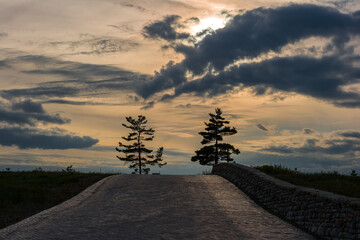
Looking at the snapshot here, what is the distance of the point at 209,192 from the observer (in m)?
17.4

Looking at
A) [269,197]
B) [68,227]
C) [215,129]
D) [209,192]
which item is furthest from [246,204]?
[215,129]

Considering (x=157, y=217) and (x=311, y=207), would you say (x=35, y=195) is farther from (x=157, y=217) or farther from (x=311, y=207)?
(x=311, y=207)

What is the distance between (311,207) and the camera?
1212cm

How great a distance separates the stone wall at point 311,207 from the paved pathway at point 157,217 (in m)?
0.55

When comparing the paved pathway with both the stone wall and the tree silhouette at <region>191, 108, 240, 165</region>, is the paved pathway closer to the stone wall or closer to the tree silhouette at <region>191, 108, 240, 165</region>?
the stone wall

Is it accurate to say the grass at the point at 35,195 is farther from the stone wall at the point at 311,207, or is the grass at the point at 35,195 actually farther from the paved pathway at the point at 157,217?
the stone wall at the point at 311,207

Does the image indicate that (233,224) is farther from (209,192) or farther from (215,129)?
(215,129)

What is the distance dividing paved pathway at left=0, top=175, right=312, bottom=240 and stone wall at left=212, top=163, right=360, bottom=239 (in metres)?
0.55

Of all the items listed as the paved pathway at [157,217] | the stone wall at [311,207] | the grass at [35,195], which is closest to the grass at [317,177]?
the stone wall at [311,207]

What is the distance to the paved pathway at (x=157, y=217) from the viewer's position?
10.2 metres

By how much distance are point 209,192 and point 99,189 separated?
5.41m

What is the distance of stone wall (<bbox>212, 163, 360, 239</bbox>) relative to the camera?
33.5 ft

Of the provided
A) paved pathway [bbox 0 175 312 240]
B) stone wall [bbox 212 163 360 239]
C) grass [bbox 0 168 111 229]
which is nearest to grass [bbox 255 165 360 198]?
stone wall [bbox 212 163 360 239]

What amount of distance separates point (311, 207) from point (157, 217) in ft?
16.1
